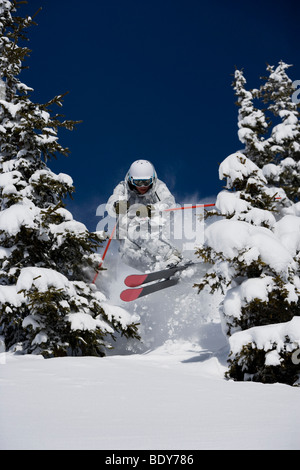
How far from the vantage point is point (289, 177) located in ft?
48.0

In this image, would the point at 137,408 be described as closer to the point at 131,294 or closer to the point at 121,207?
the point at 131,294

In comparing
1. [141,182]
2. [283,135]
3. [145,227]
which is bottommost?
[145,227]

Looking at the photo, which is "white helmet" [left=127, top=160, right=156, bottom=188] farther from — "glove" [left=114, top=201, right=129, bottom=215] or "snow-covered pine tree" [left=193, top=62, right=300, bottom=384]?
"snow-covered pine tree" [left=193, top=62, right=300, bottom=384]

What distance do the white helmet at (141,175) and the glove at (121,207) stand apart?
0.69 m

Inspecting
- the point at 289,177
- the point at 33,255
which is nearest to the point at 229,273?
the point at 33,255

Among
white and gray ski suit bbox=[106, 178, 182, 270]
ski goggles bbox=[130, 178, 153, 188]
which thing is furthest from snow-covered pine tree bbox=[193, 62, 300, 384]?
white and gray ski suit bbox=[106, 178, 182, 270]

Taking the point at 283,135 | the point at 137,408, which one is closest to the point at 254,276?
the point at 137,408

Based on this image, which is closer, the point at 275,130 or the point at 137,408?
the point at 137,408

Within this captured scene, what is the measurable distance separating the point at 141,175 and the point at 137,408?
8379 mm

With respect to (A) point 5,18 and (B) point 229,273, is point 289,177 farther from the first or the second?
(A) point 5,18

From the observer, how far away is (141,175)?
11211 mm

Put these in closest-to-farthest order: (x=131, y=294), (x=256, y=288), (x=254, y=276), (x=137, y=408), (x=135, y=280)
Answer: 1. (x=137, y=408)
2. (x=256, y=288)
3. (x=254, y=276)
4. (x=131, y=294)
5. (x=135, y=280)

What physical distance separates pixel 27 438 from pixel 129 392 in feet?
5.92

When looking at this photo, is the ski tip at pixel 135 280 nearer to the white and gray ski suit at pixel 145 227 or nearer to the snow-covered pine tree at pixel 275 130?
the white and gray ski suit at pixel 145 227
